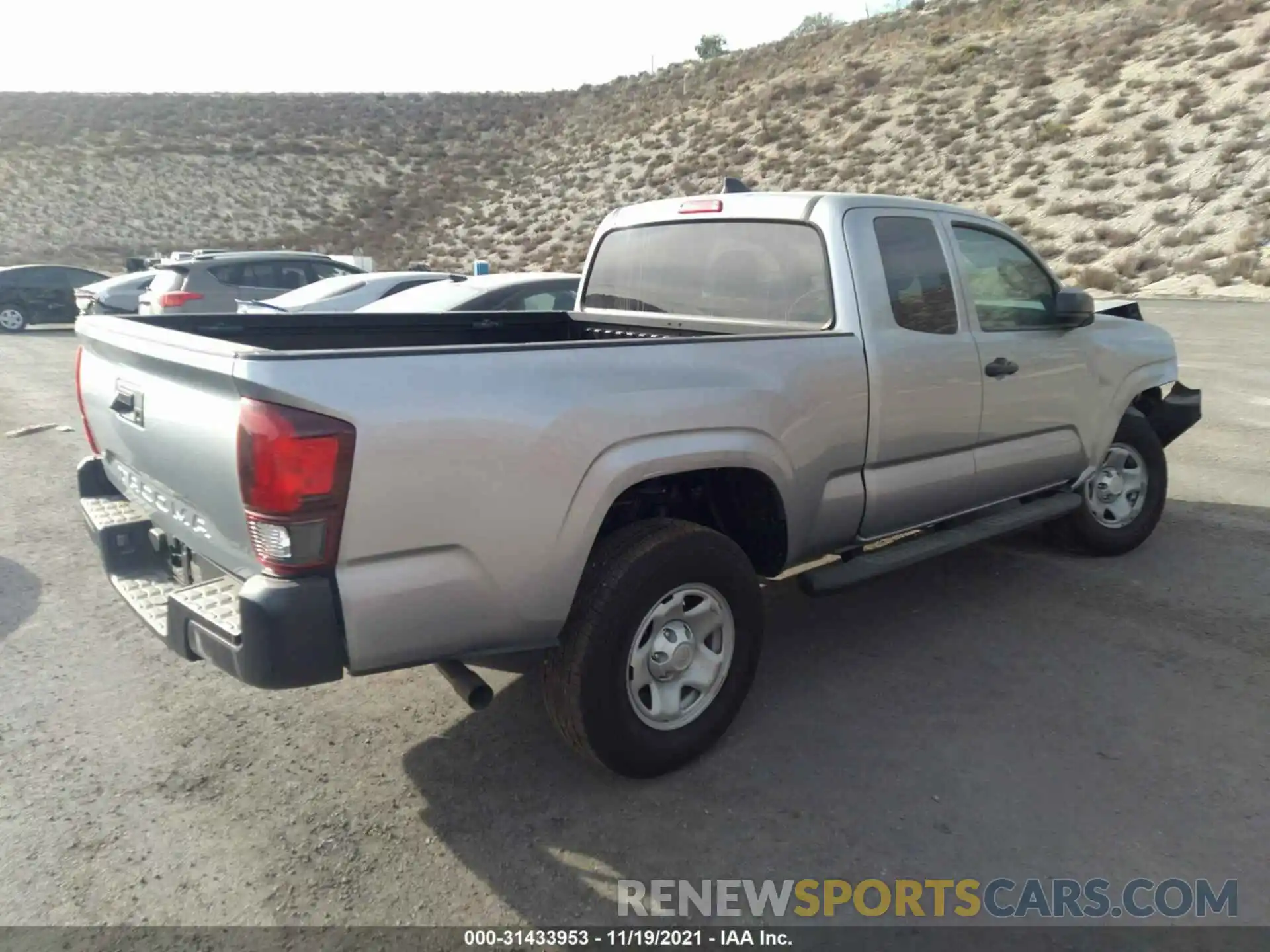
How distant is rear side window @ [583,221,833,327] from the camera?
4121mm

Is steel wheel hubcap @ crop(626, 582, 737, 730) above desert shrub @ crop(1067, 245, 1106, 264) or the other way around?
above

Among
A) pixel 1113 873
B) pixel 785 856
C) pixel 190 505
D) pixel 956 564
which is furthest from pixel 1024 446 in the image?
pixel 190 505

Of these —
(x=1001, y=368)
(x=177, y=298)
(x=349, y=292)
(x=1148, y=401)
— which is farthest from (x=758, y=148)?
(x=1001, y=368)

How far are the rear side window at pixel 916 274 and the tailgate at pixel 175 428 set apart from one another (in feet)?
9.03

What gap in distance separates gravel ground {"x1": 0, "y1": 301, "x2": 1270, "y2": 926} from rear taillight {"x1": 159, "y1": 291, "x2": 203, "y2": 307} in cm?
947

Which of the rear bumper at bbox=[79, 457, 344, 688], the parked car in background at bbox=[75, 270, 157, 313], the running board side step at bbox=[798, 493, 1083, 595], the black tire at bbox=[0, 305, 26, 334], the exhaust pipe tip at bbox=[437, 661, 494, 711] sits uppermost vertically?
the rear bumper at bbox=[79, 457, 344, 688]

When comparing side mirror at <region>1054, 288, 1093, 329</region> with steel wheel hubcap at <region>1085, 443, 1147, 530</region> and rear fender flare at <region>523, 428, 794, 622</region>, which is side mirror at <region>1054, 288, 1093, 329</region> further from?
rear fender flare at <region>523, 428, 794, 622</region>

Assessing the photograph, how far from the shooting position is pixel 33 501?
673 centimetres

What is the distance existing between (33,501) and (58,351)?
1110cm

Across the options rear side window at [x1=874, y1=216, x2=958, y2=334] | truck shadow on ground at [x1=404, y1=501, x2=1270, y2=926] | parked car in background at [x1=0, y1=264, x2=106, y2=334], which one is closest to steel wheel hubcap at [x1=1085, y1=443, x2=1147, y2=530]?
truck shadow on ground at [x1=404, y1=501, x2=1270, y2=926]

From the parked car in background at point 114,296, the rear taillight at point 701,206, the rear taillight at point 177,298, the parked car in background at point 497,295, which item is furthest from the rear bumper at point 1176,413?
the parked car in background at point 114,296

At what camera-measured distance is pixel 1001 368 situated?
14.8ft

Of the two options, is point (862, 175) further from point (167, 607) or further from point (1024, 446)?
point (167, 607)

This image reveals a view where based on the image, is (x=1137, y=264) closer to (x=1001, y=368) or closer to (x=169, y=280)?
(x=1001, y=368)
